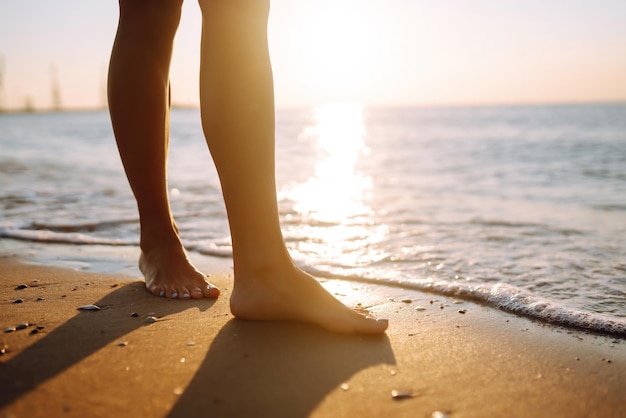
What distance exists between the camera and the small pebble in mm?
1378

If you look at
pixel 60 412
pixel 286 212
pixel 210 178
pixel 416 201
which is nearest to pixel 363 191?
pixel 416 201

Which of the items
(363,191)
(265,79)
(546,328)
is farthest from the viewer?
(363,191)

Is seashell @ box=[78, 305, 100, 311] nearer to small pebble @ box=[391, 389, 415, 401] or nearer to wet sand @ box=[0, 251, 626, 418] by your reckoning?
wet sand @ box=[0, 251, 626, 418]

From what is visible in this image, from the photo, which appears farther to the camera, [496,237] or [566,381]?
[496,237]

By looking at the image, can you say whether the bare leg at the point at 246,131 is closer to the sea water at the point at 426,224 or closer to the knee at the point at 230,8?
the knee at the point at 230,8

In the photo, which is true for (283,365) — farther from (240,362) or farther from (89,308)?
(89,308)

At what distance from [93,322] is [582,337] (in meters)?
1.54

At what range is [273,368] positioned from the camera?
151 cm

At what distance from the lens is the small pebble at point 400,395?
1.38 m

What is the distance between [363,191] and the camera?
19.7ft

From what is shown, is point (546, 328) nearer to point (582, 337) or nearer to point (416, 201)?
point (582, 337)

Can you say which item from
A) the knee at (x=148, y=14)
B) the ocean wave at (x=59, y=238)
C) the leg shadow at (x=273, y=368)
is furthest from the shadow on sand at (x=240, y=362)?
the ocean wave at (x=59, y=238)

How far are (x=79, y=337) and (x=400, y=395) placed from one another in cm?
90

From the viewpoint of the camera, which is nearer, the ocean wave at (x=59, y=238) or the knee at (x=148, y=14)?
the knee at (x=148, y=14)
